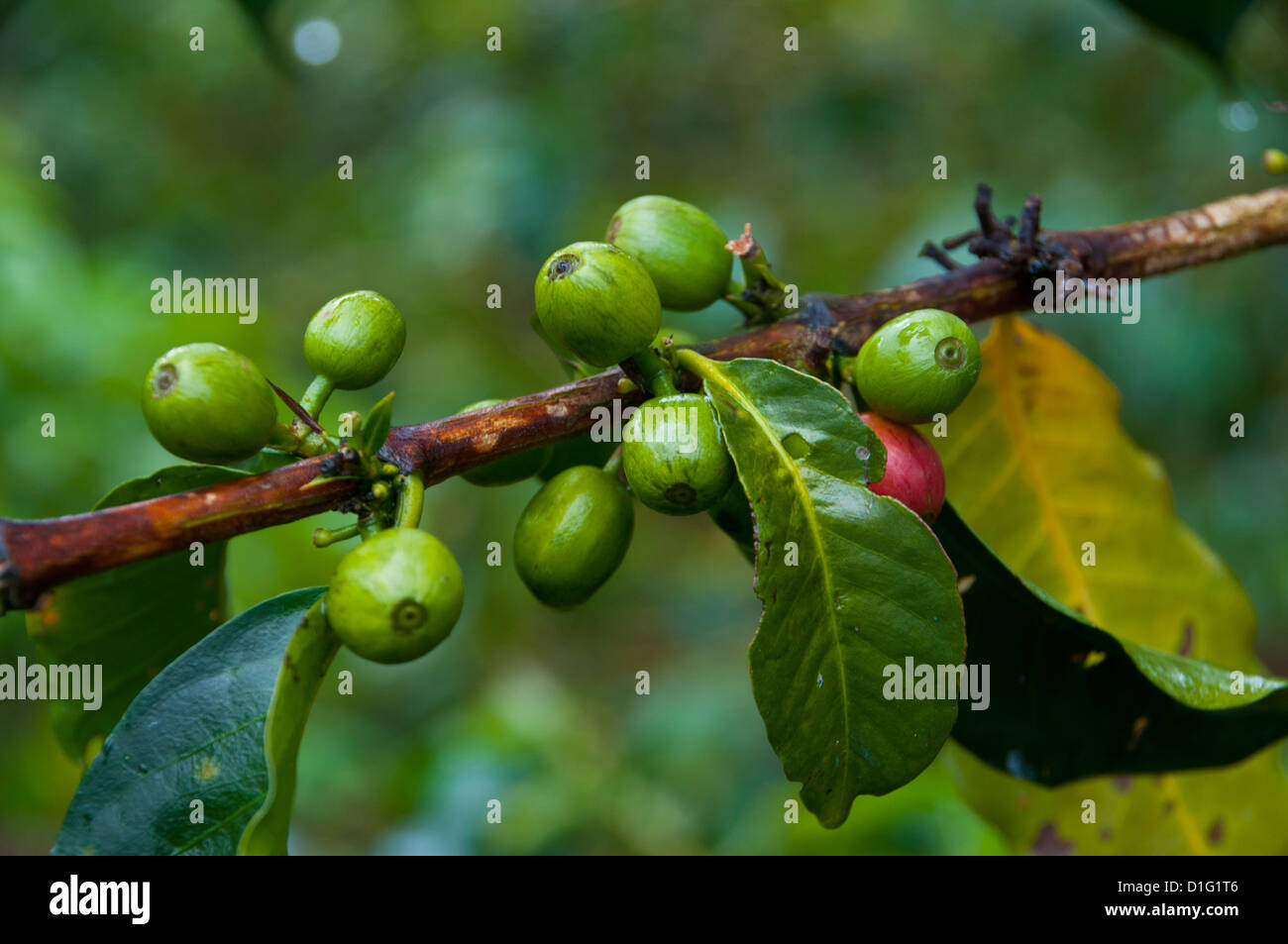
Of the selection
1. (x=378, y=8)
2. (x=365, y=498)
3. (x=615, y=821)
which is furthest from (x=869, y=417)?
(x=378, y=8)

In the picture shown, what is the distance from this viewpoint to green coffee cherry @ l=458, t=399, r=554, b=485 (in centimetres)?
155

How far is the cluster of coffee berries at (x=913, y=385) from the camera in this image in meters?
1.43

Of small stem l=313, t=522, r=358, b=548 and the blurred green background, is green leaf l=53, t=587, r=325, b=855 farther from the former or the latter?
the blurred green background

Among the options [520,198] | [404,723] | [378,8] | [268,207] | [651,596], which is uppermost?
[378,8]

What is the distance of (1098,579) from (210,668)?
1700 mm

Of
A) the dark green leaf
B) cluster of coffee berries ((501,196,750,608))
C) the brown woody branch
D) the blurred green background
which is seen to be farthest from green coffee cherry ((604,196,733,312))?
the dark green leaf

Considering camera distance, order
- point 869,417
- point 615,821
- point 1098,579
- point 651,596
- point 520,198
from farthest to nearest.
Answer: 1. point 651,596
2. point 520,198
3. point 615,821
4. point 1098,579
5. point 869,417

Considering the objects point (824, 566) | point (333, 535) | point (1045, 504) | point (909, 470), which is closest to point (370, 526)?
point (333, 535)

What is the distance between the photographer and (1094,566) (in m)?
2.11

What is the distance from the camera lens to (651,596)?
258 inches

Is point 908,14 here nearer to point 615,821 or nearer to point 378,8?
point 378,8

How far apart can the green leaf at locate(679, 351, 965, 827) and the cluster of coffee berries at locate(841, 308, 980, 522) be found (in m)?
0.11

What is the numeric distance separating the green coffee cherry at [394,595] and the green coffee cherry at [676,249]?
2.07 ft
